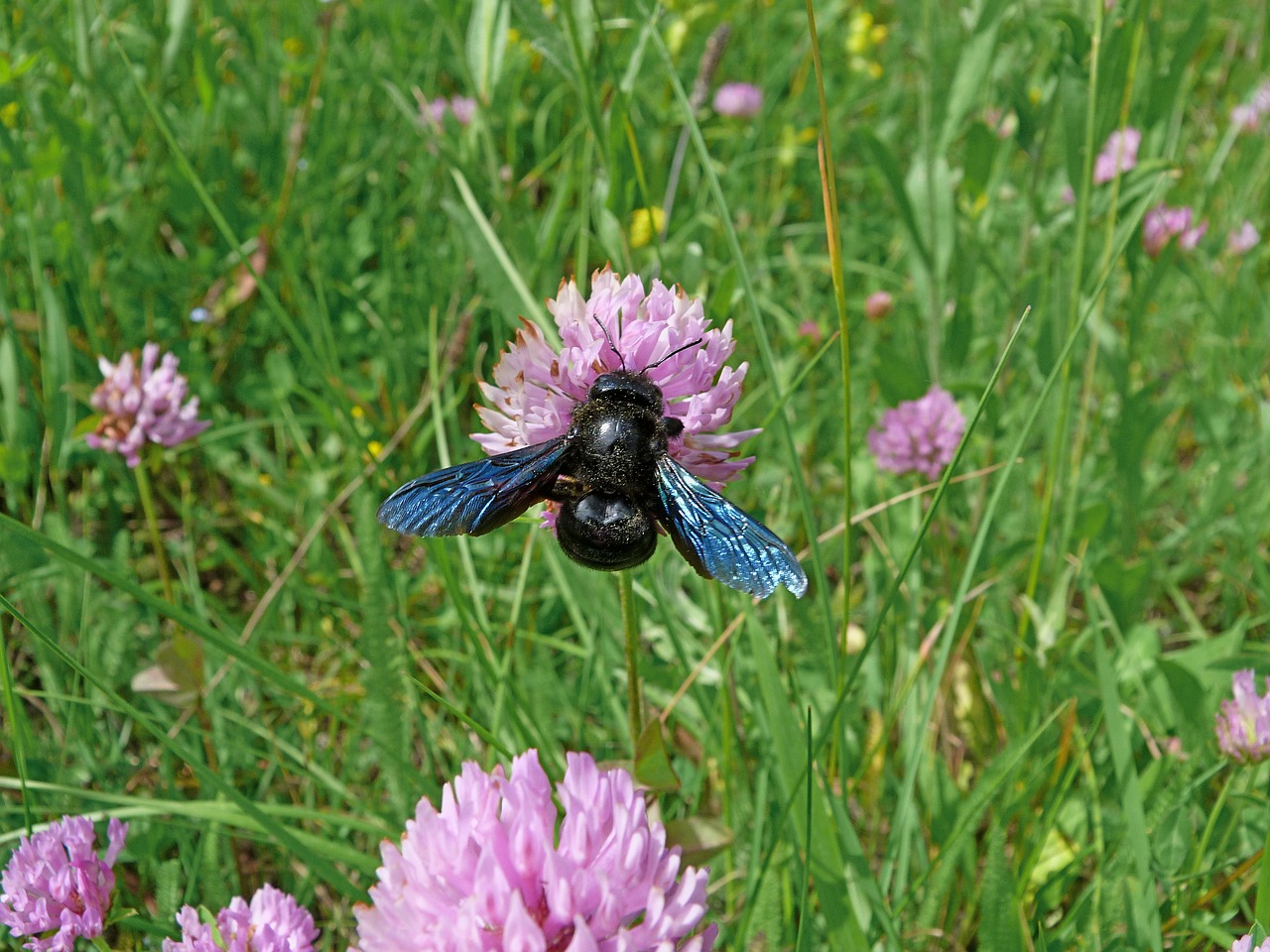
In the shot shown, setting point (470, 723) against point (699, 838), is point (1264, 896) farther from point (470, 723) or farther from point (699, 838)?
point (470, 723)

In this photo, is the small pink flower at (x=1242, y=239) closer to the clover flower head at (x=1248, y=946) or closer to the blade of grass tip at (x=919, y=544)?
the blade of grass tip at (x=919, y=544)

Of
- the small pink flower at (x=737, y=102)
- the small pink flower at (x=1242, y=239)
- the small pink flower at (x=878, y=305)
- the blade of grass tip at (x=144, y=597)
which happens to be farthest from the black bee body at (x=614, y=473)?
the small pink flower at (x=1242, y=239)

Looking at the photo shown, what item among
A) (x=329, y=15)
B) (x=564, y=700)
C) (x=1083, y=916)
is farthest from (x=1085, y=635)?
(x=329, y=15)

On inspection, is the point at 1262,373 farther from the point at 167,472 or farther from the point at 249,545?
the point at 167,472

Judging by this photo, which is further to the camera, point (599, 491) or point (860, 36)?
point (860, 36)

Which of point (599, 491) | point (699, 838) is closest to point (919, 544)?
point (599, 491)

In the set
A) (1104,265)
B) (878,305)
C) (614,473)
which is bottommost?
(614,473)
